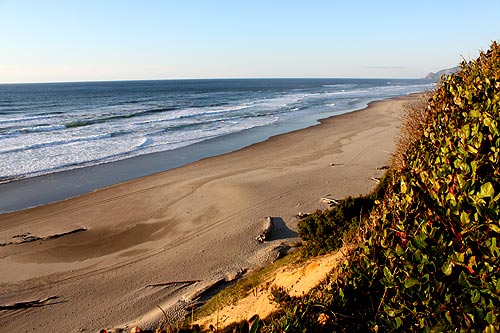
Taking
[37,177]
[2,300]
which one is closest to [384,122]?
[37,177]

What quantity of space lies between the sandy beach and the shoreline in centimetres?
106

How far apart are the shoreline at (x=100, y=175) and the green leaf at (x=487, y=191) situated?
15115 mm

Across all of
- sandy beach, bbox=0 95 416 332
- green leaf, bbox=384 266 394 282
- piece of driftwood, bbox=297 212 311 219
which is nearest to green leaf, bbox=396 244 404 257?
green leaf, bbox=384 266 394 282

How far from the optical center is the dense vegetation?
2.82 metres

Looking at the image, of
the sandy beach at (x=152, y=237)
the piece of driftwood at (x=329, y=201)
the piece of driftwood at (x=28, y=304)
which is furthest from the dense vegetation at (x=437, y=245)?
the piece of driftwood at (x=329, y=201)

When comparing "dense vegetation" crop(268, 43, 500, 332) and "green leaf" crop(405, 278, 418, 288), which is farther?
"green leaf" crop(405, 278, 418, 288)

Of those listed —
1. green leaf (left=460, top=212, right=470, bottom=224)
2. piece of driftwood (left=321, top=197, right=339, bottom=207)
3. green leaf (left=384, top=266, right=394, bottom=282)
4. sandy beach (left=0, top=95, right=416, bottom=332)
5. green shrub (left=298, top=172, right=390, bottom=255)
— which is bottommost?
sandy beach (left=0, top=95, right=416, bottom=332)

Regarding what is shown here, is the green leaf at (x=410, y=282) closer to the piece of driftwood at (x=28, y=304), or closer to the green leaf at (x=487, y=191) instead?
the green leaf at (x=487, y=191)

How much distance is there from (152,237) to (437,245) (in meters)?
9.52

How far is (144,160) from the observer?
70.8 feet

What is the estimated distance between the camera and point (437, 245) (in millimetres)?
3121

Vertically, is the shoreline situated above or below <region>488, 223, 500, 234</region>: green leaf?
below

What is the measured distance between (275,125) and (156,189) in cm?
1956

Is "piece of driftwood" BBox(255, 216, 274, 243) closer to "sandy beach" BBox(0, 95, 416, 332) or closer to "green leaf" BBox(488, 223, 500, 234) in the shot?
"sandy beach" BBox(0, 95, 416, 332)
